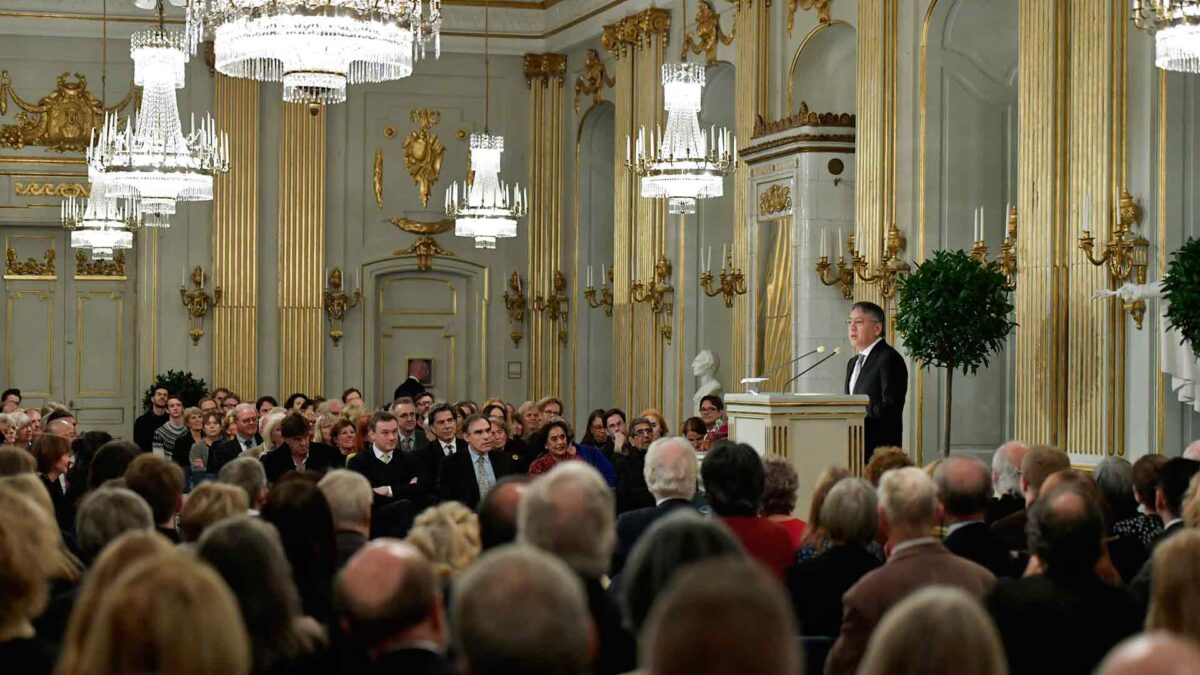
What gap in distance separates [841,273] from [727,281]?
7.02 feet

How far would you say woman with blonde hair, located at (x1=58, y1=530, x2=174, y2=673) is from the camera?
107 inches

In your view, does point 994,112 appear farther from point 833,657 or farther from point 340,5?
point 833,657

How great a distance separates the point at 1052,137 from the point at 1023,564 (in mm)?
6198

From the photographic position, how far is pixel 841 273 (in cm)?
1400

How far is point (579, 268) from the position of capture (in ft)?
66.5

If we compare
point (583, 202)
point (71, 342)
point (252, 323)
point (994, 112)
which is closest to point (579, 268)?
point (583, 202)

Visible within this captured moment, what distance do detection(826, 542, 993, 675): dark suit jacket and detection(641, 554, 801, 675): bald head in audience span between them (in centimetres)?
241

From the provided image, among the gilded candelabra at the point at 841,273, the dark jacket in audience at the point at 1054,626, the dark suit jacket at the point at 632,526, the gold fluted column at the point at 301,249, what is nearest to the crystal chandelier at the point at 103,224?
the gold fluted column at the point at 301,249

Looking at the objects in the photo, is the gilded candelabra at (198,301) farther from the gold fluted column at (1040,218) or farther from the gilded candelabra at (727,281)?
the gold fluted column at (1040,218)

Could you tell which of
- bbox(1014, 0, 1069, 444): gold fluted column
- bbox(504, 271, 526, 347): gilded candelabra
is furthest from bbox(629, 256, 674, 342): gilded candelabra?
bbox(1014, 0, 1069, 444): gold fluted column

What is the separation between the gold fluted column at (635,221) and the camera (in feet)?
58.1

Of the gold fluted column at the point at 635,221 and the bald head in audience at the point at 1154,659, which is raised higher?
the gold fluted column at the point at 635,221

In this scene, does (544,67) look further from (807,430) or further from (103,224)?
(807,430)

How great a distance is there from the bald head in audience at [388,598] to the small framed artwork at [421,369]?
17.7m
